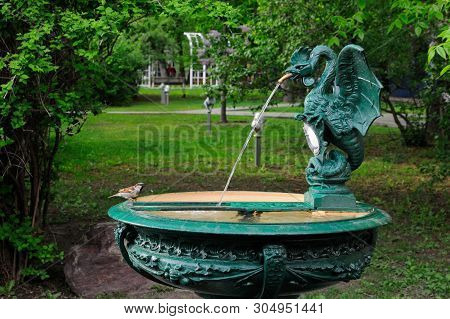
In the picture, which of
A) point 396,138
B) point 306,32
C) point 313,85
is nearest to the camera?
point 313,85

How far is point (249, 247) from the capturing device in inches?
151

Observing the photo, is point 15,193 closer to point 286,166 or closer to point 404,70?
point 286,166

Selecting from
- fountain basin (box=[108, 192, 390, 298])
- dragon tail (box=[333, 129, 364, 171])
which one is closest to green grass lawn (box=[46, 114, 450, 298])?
dragon tail (box=[333, 129, 364, 171])

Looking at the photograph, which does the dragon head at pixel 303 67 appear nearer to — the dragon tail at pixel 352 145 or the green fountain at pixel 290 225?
the green fountain at pixel 290 225

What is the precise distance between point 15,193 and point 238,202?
9.66 feet

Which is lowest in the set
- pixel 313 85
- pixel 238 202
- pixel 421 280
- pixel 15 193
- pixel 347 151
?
pixel 421 280

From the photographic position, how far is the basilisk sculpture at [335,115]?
443 centimetres

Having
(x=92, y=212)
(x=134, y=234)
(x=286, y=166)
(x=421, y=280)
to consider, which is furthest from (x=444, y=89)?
(x=134, y=234)

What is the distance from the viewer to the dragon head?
4.62 metres

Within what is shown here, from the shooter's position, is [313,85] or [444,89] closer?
[313,85]

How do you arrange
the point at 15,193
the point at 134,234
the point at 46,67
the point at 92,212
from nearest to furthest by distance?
the point at 134,234, the point at 46,67, the point at 15,193, the point at 92,212

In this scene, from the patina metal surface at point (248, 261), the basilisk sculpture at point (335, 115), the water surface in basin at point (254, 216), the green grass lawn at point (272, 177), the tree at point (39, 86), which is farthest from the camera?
the green grass lawn at point (272, 177)

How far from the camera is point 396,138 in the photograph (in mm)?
15039

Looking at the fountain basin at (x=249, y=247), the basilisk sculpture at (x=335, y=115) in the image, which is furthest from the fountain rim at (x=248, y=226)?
the basilisk sculpture at (x=335, y=115)
